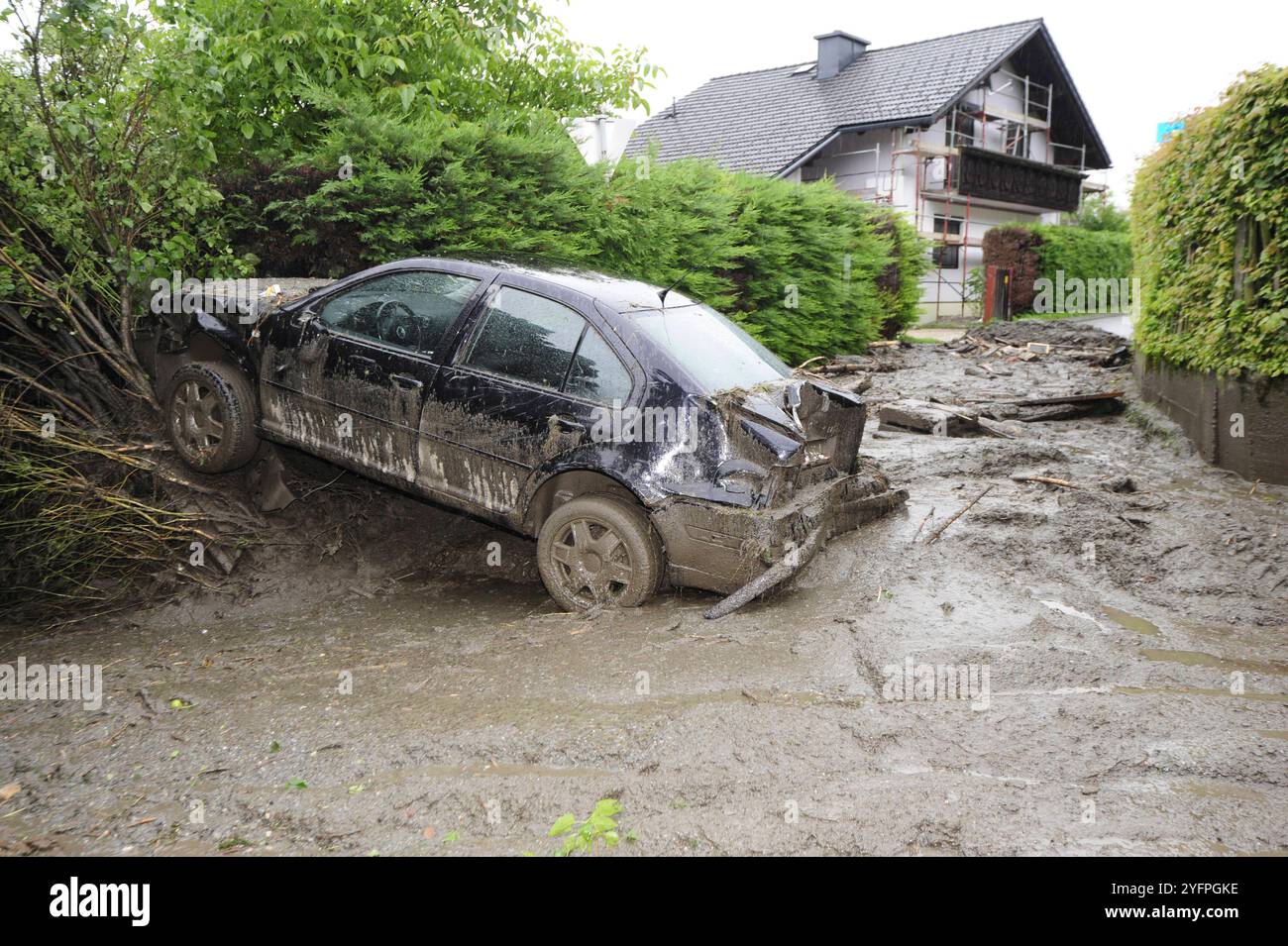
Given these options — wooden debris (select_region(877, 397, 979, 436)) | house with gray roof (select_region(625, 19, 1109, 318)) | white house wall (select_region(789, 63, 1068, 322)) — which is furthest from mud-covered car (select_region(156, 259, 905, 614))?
white house wall (select_region(789, 63, 1068, 322))

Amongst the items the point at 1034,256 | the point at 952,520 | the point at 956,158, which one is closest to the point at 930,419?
the point at 952,520

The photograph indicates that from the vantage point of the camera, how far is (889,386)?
1400 cm

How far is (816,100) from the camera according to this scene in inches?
1281

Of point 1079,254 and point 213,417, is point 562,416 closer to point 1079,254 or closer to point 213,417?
point 213,417

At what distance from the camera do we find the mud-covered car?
5164 mm

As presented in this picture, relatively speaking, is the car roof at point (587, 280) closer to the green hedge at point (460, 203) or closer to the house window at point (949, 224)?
the green hedge at point (460, 203)

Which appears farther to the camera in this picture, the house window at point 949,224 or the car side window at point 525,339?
the house window at point 949,224

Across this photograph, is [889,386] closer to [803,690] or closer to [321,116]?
[321,116]

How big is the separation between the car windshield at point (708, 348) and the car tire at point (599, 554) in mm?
836

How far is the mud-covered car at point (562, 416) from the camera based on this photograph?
5.16m

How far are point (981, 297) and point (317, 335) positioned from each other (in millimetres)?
30483

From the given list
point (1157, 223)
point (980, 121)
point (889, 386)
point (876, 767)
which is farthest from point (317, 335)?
point (980, 121)

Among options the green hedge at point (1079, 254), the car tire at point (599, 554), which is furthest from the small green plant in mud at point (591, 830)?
the green hedge at point (1079, 254)

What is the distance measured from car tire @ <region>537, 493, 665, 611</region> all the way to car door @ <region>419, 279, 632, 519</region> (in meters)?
0.33
